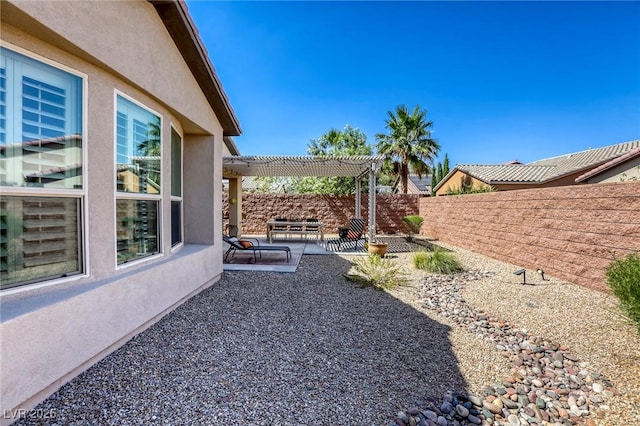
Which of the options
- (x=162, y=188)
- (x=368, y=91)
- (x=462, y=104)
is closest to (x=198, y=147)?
(x=162, y=188)

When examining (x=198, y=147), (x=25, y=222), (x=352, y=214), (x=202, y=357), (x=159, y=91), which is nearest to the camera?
(x=25, y=222)

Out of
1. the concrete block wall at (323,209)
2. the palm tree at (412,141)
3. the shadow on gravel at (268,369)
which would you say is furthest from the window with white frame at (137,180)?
the palm tree at (412,141)

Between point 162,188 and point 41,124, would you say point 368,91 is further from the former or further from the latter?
point 41,124

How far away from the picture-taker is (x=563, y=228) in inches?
294

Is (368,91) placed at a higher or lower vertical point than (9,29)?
higher

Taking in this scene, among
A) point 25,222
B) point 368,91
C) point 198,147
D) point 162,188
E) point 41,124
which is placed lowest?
point 25,222

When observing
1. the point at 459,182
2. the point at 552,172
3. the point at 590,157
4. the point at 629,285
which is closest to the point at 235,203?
the point at 629,285

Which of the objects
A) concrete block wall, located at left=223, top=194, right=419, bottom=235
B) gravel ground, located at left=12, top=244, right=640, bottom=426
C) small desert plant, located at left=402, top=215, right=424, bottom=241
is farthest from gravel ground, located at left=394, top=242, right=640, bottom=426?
concrete block wall, located at left=223, top=194, right=419, bottom=235

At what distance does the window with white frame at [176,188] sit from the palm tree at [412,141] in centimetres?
1598

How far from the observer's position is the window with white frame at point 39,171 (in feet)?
8.55

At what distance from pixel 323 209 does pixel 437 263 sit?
403 inches

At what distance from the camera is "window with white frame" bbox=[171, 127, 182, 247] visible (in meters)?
5.68

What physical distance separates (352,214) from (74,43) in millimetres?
16124

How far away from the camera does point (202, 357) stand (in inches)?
142
